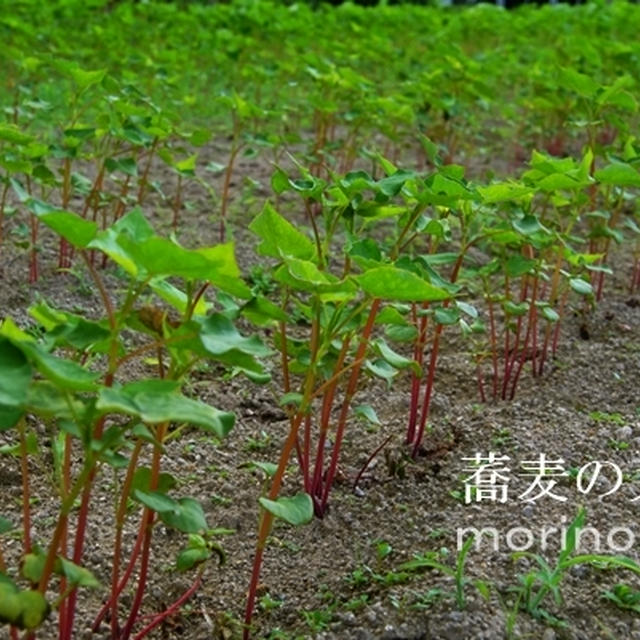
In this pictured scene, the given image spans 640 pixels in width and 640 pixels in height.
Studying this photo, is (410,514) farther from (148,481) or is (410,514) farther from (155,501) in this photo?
(155,501)

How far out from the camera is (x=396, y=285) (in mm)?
1725

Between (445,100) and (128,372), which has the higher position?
(445,100)

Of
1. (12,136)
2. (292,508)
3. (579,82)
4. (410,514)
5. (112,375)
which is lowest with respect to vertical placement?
(410,514)

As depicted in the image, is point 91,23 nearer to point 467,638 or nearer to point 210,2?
point 210,2

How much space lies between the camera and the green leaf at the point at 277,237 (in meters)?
1.94

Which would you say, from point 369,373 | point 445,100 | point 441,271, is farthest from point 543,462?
point 445,100

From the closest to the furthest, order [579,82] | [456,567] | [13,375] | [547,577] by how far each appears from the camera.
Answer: [13,375] < [547,577] < [456,567] < [579,82]

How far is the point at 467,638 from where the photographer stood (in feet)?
6.20

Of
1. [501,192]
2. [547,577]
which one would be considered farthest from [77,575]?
[501,192]

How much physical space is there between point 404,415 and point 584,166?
0.68 metres

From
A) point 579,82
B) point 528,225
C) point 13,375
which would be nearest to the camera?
point 13,375

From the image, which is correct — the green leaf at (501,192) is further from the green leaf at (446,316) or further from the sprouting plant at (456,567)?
the sprouting plant at (456,567)

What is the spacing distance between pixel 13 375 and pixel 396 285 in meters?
0.57

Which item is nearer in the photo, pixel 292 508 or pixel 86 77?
pixel 292 508
